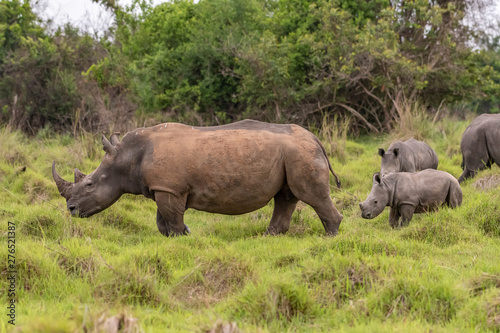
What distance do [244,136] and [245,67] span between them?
8.11m

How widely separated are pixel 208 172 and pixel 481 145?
512cm

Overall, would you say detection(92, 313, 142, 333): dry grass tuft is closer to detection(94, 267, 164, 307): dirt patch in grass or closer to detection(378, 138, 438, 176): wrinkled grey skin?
detection(94, 267, 164, 307): dirt patch in grass

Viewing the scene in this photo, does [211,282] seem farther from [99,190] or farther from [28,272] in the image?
[99,190]

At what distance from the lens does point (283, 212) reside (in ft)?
23.4

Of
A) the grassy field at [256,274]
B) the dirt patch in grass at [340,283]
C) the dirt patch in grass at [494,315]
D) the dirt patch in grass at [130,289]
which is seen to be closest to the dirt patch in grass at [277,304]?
the grassy field at [256,274]

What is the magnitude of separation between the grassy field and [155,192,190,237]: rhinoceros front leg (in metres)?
0.19

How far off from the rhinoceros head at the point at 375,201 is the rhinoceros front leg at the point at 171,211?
2.12 meters

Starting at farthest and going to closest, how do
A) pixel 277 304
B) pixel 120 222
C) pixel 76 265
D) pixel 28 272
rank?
pixel 120 222
pixel 76 265
pixel 28 272
pixel 277 304

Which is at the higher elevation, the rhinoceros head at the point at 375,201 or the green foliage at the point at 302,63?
the green foliage at the point at 302,63

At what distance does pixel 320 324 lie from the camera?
13.5 feet

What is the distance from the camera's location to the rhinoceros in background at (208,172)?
656 centimetres

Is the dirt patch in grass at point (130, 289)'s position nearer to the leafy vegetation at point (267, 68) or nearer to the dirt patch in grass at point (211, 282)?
the dirt patch in grass at point (211, 282)

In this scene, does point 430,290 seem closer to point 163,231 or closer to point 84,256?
point 84,256

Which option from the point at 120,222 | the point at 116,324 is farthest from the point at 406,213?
Answer: the point at 116,324
